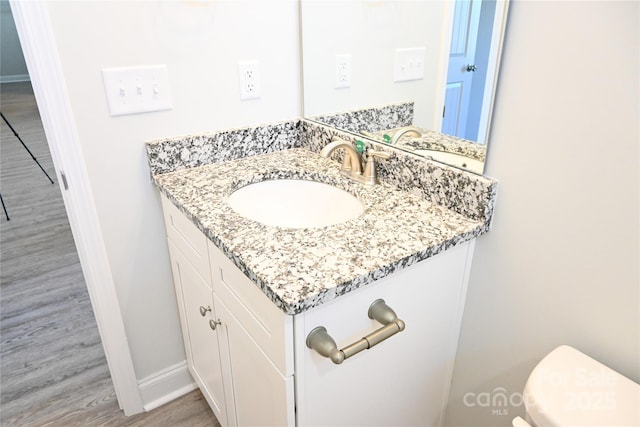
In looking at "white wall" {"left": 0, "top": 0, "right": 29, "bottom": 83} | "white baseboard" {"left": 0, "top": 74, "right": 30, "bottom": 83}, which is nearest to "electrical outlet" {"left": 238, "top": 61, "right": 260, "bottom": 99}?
"white wall" {"left": 0, "top": 0, "right": 29, "bottom": 83}

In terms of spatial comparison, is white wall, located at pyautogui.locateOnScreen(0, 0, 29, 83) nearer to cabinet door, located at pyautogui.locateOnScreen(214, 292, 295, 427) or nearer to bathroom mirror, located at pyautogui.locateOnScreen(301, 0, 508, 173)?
bathroom mirror, located at pyautogui.locateOnScreen(301, 0, 508, 173)

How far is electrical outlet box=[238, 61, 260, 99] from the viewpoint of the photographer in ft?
4.28

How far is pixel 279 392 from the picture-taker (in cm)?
85

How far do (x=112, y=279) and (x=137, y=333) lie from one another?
0.24 meters

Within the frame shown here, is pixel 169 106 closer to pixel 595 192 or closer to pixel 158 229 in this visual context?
pixel 158 229

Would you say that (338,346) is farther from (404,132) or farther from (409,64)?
(409,64)

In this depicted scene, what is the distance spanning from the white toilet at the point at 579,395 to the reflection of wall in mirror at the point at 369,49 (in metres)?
0.63

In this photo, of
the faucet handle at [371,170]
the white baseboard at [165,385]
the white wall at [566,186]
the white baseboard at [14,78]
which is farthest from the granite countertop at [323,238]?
the white baseboard at [14,78]

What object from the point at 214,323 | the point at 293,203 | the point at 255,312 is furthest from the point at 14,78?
the point at 255,312

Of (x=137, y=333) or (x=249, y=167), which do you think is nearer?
(x=249, y=167)

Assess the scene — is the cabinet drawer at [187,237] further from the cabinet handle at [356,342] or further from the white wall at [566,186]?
the white wall at [566,186]

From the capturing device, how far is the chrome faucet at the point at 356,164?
117 centimetres

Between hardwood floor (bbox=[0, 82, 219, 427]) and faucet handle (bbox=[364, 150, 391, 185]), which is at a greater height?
faucet handle (bbox=[364, 150, 391, 185])

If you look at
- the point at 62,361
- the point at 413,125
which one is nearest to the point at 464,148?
the point at 413,125
